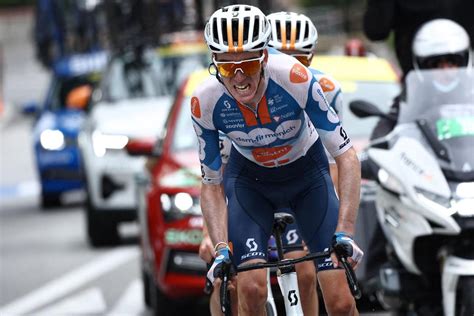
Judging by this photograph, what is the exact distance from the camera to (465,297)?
26.4 ft

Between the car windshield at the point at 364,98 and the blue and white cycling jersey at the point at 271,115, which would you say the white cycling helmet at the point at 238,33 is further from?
the car windshield at the point at 364,98

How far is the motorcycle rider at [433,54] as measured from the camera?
921 centimetres

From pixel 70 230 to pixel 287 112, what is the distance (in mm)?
12067

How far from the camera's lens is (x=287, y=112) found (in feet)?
24.5

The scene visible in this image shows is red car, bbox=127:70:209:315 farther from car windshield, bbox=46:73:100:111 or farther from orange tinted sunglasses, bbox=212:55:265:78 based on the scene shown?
car windshield, bbox=46:73:100:111

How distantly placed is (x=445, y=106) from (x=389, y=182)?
64 cm

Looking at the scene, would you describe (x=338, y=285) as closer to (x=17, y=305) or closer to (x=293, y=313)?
(x=293, y=313)

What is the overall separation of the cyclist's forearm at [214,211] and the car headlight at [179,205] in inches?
124

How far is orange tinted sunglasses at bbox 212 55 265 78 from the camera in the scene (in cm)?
707

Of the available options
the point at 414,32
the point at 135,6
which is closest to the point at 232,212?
the point at 414,32

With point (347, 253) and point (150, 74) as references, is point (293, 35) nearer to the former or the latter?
point (347, 253)

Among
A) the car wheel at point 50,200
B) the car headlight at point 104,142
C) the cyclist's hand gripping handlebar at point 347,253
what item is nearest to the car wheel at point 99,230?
the car headlight at point 104,142

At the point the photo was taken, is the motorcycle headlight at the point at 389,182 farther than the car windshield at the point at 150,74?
No

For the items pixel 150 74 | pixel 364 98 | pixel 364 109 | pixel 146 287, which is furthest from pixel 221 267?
pixel 150 74
